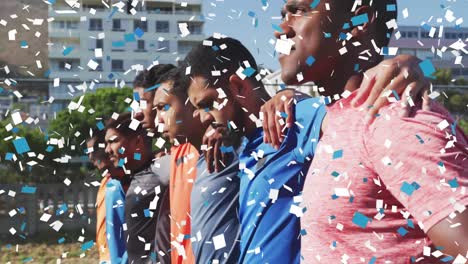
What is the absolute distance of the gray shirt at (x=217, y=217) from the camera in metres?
1.95

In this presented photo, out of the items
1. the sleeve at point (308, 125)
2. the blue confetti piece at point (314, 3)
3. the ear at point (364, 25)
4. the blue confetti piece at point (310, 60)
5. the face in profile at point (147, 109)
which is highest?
the blue confetti piece at point (314, 3)

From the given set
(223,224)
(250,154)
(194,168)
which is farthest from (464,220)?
(194,168)

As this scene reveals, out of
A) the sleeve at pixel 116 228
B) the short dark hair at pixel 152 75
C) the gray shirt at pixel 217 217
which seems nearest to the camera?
the gray shirt at pixel 217 217

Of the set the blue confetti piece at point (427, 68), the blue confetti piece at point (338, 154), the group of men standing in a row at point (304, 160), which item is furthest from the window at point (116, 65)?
the blue confetti piece at point (338, 154)

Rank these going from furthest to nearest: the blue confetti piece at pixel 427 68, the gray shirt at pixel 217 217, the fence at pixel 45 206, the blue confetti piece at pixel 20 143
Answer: the fence at pixel 45 206
the blue confetti piece at pixel 20 143
the gray shirt at pixel 217 217
the blue confetti piece at pixel 427 68

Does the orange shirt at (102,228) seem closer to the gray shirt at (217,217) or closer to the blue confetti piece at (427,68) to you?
the gray shirt at (217,217)

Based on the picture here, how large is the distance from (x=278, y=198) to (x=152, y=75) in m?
1.40

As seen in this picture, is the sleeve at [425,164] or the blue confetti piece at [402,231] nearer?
the sleeve at [425,164]

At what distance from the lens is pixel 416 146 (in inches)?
41.3

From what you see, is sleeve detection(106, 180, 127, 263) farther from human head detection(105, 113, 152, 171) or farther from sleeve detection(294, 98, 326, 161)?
sleeve detection(294, 98, 326, 161)

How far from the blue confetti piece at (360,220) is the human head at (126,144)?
6.67ft

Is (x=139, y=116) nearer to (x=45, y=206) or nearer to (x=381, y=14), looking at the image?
(x=381, y=14)

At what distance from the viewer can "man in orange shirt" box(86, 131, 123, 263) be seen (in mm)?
3312

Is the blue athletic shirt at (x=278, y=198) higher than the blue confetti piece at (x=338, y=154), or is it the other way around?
the blue confetti piece at (x=338, y=154)
